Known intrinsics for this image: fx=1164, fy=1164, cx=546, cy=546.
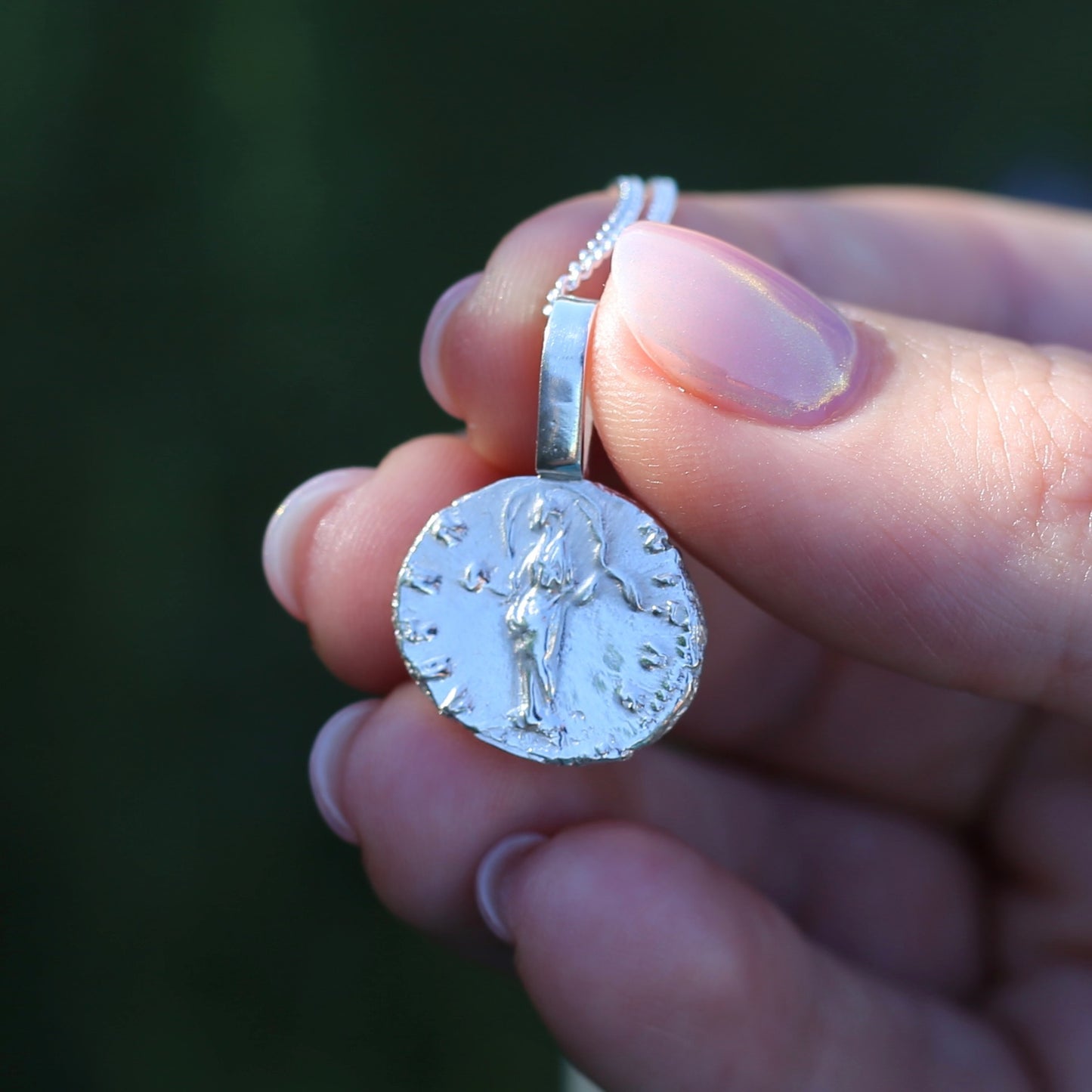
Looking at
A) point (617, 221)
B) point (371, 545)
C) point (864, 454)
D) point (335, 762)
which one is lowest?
point (335, 762)

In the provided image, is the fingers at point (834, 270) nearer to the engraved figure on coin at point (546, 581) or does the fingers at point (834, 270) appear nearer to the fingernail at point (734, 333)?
the engraved figure on coin at point (546, 581)

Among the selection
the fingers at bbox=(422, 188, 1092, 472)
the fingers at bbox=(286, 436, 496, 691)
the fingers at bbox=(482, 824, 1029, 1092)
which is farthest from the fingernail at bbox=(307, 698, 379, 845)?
the fingers at bbox=(422, 188, 1092, 472)

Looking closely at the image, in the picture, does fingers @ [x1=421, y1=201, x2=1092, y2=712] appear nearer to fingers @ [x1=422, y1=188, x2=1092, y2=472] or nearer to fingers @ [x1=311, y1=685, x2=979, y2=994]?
fingers @ [x1=422, y1=188, x2=1092, y2=472]

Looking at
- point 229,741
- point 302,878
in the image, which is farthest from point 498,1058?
point 229,741

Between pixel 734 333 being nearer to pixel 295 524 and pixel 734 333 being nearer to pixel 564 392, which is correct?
pixel 564 392

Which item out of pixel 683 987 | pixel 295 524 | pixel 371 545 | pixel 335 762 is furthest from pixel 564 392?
pixel 683 987

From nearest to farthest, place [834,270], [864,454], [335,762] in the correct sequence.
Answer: [864,454] → [335,762] → [834,270]

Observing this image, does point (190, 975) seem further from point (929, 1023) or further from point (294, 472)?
point (929, 1023)
